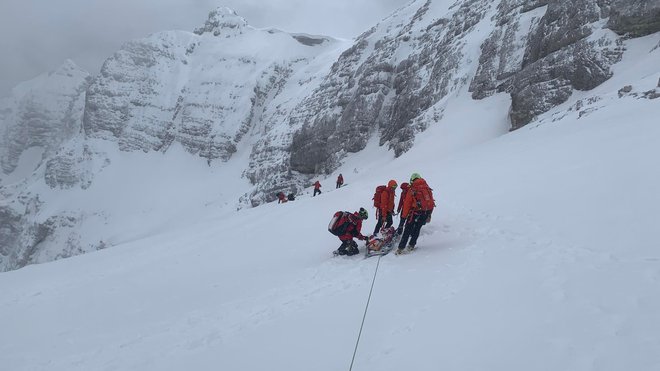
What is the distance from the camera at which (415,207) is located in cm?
887

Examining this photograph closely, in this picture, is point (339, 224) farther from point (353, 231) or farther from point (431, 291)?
point (431, 291)

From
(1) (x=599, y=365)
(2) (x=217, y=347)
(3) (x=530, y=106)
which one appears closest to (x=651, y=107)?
(3) (x=530, y=106)

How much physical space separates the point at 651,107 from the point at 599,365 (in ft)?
55.8

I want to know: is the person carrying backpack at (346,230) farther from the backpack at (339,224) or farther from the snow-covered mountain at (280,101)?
the snow-covered mountain at (280,101)

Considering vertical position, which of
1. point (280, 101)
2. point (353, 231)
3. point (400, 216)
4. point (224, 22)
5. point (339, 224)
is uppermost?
point (224, 22)

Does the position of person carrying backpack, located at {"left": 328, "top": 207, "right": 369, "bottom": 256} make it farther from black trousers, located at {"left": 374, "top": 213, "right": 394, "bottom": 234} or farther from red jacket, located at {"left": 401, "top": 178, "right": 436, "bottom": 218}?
red jacket, located at {"left": 401, "top": 178, "right": 436, "bottom": 218}

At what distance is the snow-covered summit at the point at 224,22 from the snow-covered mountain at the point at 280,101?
0.55m

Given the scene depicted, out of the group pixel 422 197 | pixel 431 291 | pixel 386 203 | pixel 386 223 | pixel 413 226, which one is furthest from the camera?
pixel 386 223

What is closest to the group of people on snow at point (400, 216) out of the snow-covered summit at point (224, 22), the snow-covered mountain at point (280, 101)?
the snow-covered mountain at point (280, 101)

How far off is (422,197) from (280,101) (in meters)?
102

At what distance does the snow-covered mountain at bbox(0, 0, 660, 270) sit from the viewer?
106 feet

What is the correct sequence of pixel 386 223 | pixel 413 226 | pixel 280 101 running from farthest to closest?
pixel 280 101
pixel 386 223
pixel 413 226

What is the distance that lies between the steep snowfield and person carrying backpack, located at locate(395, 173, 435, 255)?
14.9 inches

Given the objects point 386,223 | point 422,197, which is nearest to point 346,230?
point 386,223
